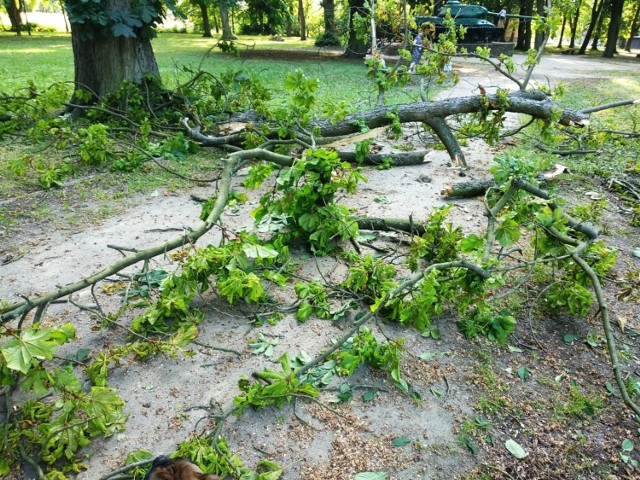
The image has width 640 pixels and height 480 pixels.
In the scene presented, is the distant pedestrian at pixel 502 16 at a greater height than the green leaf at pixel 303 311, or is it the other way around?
the distant pedestrian at pixel 502 16

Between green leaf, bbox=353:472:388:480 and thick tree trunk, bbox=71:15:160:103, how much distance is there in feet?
21.2

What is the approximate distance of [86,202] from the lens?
15.5 feet

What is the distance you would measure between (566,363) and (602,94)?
10.9 m

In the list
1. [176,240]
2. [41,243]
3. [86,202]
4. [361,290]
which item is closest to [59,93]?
[86,202]

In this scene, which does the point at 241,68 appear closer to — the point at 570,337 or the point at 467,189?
the point at 467,189

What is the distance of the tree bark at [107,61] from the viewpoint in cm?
681

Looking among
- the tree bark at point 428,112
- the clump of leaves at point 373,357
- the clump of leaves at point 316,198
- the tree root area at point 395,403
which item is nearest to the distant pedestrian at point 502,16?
the tree bark at point 428,112

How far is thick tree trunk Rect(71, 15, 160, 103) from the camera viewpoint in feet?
22.4

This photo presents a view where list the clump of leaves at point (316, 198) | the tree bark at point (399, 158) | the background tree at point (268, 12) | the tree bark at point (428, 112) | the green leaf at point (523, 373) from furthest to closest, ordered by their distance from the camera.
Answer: the background tree at point (268, 12) < the tree bark at point (399, 158) < the tree bark at point (428, 112) < the clump of leaves at point (316, 198) < the green leaf at point (523, 373)

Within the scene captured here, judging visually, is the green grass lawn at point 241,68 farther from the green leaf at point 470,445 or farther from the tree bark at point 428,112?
the green leaf at point 470,445

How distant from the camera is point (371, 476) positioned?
2113 mm

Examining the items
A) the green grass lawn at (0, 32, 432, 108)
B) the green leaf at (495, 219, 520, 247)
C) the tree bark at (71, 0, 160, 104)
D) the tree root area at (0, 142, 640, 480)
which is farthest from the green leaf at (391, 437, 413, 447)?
the tree bark at (71, 0, 160, 104)

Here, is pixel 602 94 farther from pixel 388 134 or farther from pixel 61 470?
pixel 61 470

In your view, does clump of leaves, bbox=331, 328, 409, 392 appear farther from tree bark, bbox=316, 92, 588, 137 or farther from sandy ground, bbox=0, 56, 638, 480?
tree bark, bbox=316, 92, 588, 137
